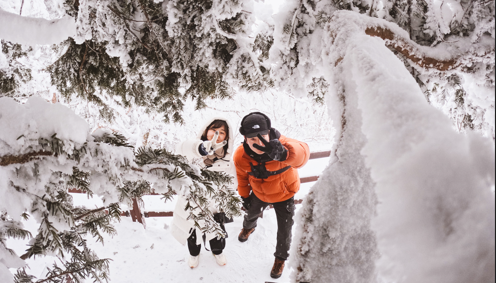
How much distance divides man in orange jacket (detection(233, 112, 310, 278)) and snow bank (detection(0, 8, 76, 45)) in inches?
73.8

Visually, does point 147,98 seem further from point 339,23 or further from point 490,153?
point 490,153

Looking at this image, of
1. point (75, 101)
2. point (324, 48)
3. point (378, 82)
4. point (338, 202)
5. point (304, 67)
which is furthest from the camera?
point (75, 101)

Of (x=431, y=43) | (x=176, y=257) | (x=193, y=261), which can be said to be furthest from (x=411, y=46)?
(x=176, y=257)

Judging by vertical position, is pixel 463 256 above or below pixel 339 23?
below

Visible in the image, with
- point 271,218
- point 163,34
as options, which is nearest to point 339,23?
point 163,34

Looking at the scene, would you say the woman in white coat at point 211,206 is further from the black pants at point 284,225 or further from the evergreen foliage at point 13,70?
the evergreen foliage at point 13,70

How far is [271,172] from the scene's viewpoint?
3.01 m

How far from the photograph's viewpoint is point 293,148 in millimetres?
2719

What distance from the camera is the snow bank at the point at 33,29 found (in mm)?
1629

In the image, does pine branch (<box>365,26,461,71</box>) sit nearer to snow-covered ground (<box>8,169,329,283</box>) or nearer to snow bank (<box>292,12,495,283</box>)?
snow bank (<box>292,12,495,283</box>)

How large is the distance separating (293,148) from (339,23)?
67.2 inches

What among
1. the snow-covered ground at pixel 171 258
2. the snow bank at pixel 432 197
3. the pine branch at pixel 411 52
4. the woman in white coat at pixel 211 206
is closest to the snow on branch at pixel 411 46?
the pine branch at pixel 411 52

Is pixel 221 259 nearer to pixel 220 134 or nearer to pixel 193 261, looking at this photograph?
pixel 193 261

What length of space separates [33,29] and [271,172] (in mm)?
2690
